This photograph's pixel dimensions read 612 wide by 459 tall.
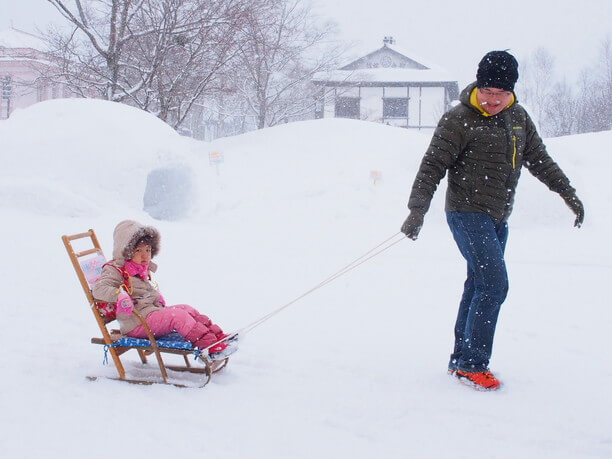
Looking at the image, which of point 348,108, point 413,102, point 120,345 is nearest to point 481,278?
point 120,345

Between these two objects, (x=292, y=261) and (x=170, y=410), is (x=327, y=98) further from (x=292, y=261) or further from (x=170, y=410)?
(x=170, y=410)

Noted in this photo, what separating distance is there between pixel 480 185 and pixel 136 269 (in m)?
2.11

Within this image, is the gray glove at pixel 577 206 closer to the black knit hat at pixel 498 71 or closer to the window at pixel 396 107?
the black knit hat at pixel 498 71

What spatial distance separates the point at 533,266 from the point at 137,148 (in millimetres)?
6179

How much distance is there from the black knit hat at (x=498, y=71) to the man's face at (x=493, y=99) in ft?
0.09

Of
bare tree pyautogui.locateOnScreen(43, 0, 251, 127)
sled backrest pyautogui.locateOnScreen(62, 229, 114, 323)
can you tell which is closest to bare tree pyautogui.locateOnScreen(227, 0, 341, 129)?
bare tree pyautogui.locateOnScreen(43, 0, 251, 127)

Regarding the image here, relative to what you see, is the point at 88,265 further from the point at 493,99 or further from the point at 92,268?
the point at 493,99

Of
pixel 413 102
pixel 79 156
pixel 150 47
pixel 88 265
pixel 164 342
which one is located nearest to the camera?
pixel 164 342

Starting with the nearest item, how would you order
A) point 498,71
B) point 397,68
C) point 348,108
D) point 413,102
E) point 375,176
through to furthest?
point 498,71, point 375,176, point 348,108, point 413,102, point 397,68

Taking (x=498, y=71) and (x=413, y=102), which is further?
(x=413, y=102)

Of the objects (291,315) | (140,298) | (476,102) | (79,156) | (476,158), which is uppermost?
(476,102)

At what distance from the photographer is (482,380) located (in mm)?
3336

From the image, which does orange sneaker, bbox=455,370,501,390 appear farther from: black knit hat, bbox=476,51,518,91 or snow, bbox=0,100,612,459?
black knit hat, bbox=476,51,518,91

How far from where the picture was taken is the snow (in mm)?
2811
